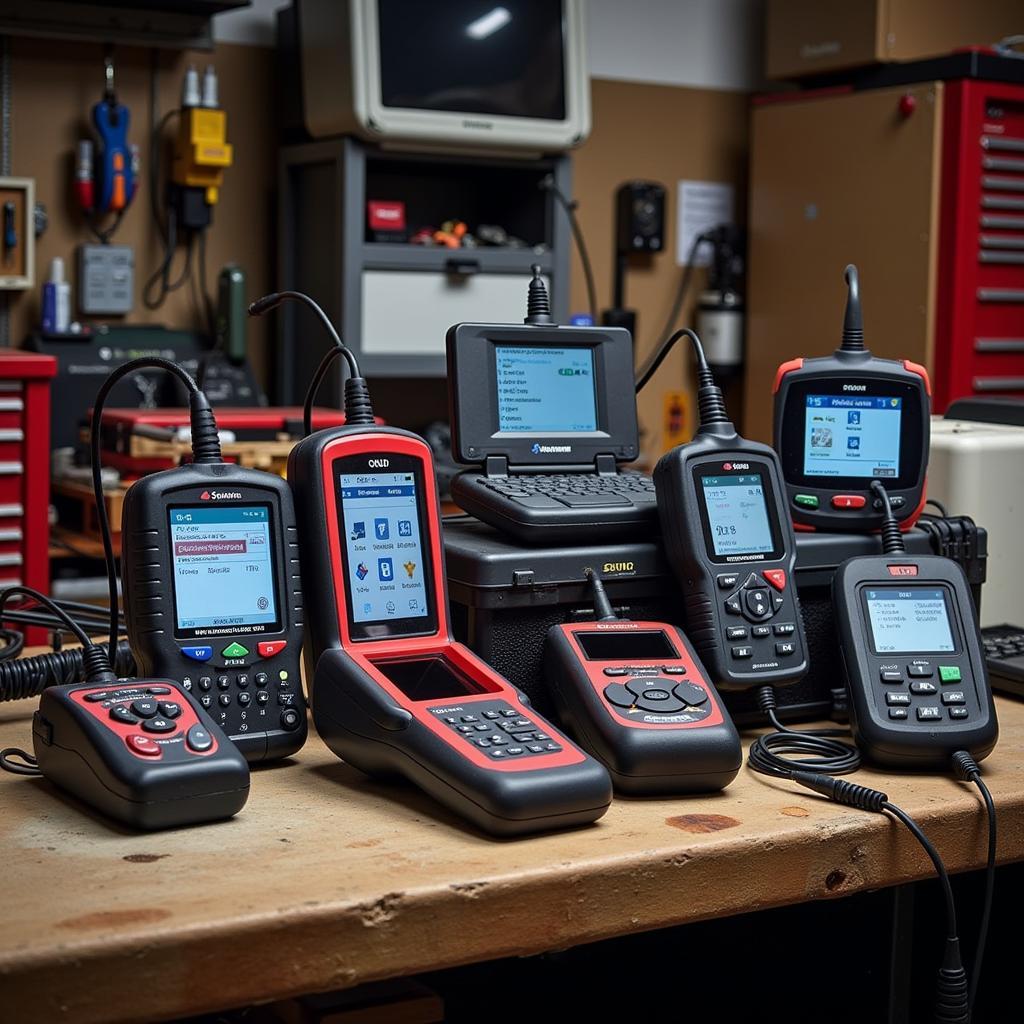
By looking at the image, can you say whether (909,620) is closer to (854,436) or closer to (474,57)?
(854,436)

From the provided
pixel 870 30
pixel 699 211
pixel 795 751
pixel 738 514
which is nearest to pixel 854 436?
pixel 738 514

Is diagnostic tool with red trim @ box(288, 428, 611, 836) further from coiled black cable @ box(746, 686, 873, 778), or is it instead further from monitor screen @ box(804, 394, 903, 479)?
monitor screen @ box(804, 394, 903, 479)

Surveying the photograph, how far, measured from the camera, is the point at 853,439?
1278 millimetres

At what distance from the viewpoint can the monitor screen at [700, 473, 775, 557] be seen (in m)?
1.15

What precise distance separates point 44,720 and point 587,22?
9.43 ft

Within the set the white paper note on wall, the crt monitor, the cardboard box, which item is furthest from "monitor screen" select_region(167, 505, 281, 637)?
the white paper note on wall

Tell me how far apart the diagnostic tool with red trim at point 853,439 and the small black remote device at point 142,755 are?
23.1 inches

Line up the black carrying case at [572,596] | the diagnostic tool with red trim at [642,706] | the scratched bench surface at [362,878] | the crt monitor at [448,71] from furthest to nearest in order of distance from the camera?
1. the crt monitor at [448,71]
2. the black carrying case at [572,596]
3. the diagnostic tool with red trim at [642,706]
4. the scratched bench surface at [362,878]

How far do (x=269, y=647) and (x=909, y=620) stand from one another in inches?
19.7

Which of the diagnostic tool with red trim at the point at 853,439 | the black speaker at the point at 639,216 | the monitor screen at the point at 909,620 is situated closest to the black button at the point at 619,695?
the monitor screen at the point at 909,620

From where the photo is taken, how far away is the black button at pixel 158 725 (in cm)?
93

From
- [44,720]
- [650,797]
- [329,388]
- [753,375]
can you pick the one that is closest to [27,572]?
[329,388]

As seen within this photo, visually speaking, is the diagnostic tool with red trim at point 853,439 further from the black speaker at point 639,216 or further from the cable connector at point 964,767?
the black speaker at point 639,216

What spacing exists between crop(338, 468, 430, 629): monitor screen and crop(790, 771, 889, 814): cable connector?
0.30 meters
